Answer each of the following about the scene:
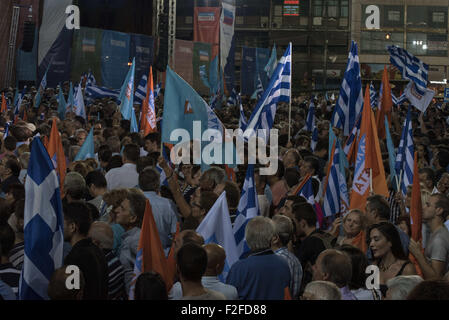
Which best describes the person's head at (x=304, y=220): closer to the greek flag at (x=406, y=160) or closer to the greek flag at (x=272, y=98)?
the greek flag at (x=406, y=160)

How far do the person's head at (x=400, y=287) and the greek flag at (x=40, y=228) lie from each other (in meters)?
2.18

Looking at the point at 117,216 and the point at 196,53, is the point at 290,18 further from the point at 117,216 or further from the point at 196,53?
the point at 117,216

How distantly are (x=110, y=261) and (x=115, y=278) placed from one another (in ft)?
0.42

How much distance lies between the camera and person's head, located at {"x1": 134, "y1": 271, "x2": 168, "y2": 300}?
418cm

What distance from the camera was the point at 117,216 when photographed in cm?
612

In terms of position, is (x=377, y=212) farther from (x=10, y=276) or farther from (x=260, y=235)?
(x=10, y=276)

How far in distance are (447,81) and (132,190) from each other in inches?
2425

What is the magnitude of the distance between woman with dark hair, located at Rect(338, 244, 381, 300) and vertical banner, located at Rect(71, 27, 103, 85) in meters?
23.2

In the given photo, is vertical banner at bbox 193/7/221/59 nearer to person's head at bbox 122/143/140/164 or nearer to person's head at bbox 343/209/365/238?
person's head at bbox 122/143/140/164

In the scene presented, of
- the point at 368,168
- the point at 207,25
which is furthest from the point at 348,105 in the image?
the point at 207,25

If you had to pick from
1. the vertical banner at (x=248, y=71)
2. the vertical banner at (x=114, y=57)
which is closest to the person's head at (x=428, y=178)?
the vertical banner at (x=248, y=71)

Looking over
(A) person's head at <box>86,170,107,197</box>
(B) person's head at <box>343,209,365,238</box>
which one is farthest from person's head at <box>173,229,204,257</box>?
(A) person's head at <box>86,170,107,197</box>

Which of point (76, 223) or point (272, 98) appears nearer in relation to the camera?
point (76, 223)

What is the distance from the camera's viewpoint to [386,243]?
552 centimetres
